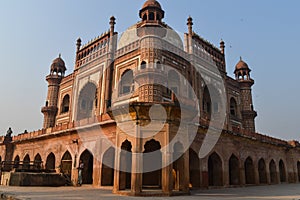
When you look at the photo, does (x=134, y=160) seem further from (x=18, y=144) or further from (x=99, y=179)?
(x=18, y=144)

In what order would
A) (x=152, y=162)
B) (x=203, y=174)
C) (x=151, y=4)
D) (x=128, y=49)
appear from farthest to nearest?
(x=151, y=4) < (x=128, y=49) < (x=203, y=174) < (x=152, y=162)

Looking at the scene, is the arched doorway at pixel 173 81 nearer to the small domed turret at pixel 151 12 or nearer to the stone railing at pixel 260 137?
the small domed turret at pixel 151 12

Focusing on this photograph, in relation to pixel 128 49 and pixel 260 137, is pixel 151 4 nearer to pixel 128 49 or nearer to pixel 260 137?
pixel 128 49

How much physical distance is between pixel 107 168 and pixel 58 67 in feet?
73.4

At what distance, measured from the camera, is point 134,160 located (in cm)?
959

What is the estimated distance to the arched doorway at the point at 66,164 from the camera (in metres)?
16.4

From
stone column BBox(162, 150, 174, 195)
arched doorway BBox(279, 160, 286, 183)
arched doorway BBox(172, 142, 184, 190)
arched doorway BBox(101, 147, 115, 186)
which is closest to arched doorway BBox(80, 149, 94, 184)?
arched doorway BBox(101, 147, 115, 186)

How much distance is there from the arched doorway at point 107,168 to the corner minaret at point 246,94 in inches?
841

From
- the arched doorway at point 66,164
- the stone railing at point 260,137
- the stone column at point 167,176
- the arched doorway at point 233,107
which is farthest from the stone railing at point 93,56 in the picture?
the stone column at point 167,176

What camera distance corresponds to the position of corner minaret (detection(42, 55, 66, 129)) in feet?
102

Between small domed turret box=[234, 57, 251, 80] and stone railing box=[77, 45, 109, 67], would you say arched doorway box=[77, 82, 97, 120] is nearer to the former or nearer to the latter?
stone railing box=[77, 45, 109, 67]

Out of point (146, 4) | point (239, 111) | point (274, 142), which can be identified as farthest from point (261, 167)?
point (146, 4)

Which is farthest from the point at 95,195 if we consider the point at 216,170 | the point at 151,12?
the point at 151,12

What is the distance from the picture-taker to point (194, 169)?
1427 cm
